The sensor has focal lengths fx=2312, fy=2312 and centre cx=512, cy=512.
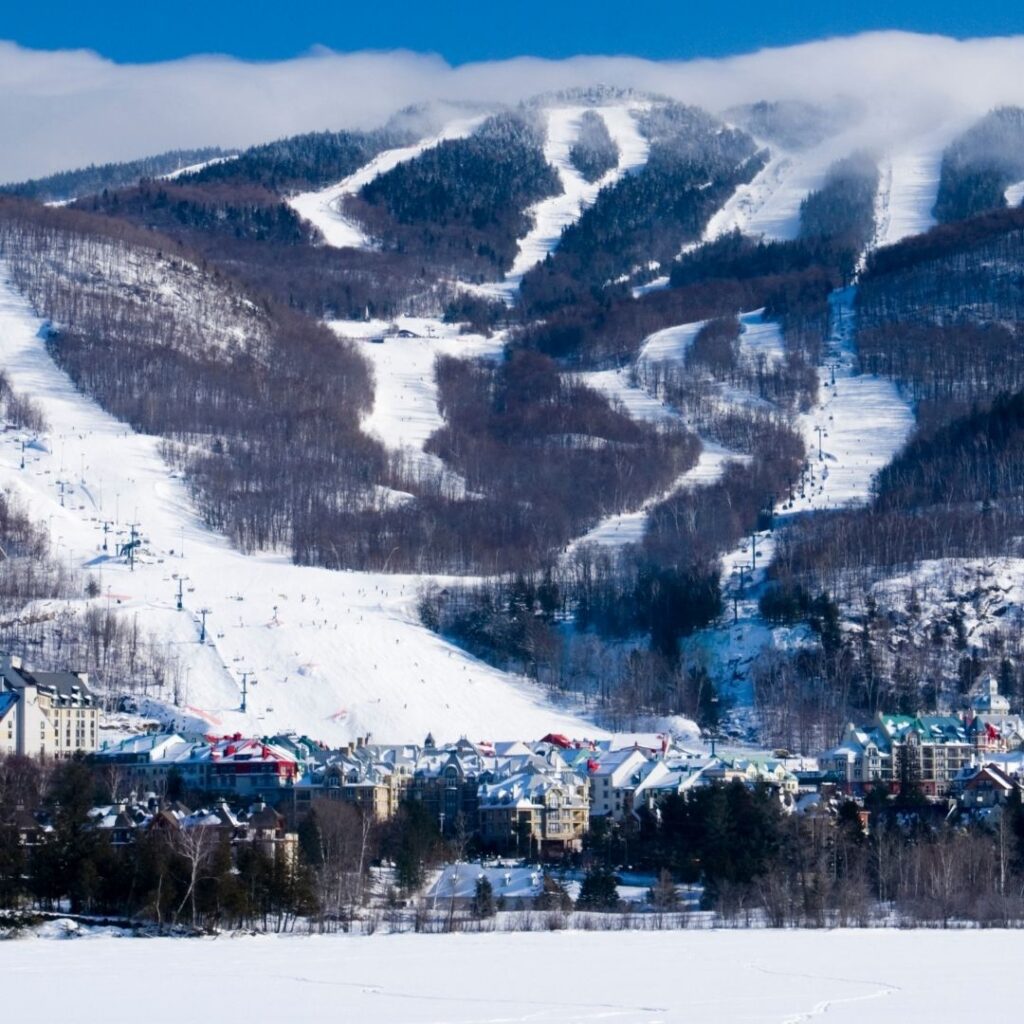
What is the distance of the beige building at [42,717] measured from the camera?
11269 cm

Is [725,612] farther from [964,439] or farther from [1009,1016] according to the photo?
[1009,1016]

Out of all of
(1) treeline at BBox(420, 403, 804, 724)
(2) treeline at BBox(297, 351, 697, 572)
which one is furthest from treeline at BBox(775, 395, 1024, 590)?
(2) treeline at BBox(297, 351, 697, 572)

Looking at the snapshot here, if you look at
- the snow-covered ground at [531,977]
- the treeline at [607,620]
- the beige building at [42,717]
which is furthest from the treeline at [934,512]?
the snow-covered ground at [531,977]

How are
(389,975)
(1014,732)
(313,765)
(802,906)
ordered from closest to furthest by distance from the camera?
(389,975), (802,906), (313,765), (1014,732)

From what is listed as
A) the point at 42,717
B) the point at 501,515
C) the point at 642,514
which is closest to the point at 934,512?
the point at 642,514

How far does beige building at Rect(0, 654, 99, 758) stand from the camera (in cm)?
11269

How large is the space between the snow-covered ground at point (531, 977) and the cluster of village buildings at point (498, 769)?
90.7 ft

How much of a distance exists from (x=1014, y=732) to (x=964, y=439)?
60743 mm

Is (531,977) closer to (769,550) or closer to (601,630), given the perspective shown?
(601,630)

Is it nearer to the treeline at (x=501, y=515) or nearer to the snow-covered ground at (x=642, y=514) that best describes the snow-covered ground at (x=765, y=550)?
the snow-covered ground at (x=642, y=514)

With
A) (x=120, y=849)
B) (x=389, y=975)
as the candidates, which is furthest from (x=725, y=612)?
(x=389, y=975)

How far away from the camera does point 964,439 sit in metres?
182

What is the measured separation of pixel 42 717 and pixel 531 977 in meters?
63.5

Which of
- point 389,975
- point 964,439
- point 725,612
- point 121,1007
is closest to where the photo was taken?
point 121,1007
